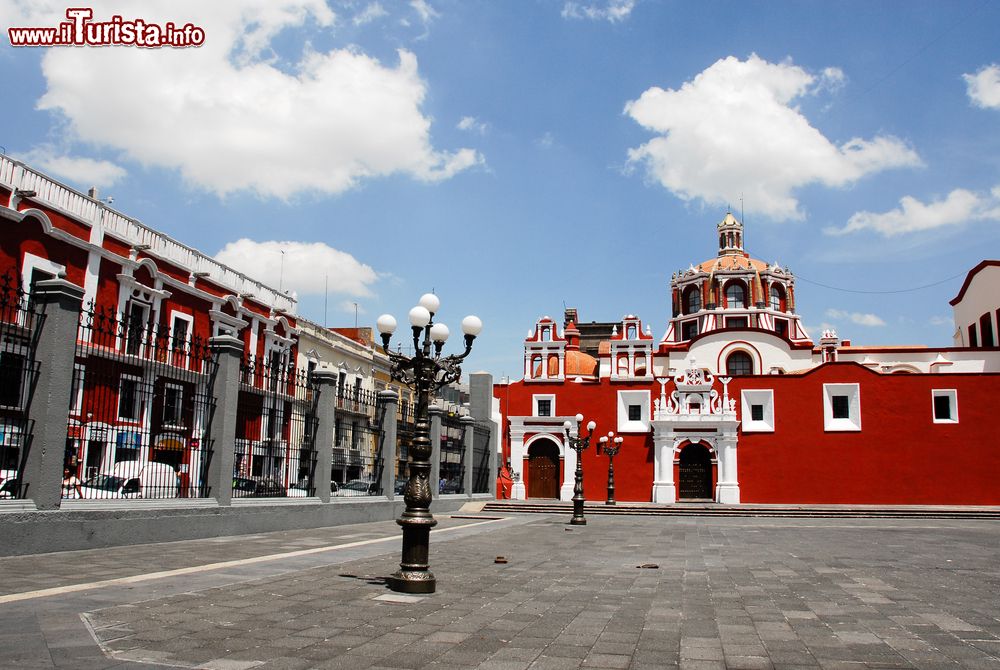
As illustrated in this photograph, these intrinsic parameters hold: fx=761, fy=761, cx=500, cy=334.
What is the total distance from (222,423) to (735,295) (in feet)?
131

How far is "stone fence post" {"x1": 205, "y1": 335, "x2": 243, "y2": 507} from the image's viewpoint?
11.9m

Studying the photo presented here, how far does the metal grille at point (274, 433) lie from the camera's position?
12.7 m

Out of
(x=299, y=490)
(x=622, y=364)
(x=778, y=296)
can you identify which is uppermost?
(x=778, y=296)

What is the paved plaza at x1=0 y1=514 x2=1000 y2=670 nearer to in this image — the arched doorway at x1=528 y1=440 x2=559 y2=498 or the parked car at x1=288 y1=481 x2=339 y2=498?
the parked car at x1=288 y1=481 x2=339 y2=498

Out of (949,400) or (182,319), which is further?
(949,400)

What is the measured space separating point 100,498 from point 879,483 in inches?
1281

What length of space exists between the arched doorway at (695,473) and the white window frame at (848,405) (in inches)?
217

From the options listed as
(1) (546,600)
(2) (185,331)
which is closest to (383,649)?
(1) (546,600)

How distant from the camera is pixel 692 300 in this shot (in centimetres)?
4850

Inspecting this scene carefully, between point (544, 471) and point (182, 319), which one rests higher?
point (182, 319)

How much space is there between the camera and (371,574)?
8.16m

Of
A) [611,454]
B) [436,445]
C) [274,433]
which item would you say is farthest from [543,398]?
[274,433]

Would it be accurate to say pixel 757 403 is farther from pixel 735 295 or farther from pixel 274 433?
pixel 274 433

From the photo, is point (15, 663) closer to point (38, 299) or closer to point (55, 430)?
point (55, 430)
